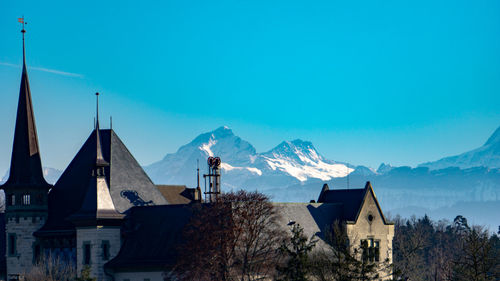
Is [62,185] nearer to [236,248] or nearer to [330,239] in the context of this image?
[236,248]

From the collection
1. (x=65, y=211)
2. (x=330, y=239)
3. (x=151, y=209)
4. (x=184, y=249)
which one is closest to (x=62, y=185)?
(x=65, y=211)

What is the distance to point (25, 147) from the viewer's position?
334 feet

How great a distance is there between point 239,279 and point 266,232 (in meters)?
5.79

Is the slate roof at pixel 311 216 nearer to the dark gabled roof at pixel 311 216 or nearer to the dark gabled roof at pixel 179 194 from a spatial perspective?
the dark gabled roof at pixel 311 216

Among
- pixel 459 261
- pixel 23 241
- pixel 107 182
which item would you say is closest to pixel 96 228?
pixel 107 182

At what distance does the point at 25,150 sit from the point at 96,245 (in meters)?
15.7

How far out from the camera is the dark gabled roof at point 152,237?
91875 millimetres

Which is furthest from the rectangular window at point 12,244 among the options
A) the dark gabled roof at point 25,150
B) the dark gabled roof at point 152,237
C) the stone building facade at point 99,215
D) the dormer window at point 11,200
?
the dark gabled roof at point 152,237

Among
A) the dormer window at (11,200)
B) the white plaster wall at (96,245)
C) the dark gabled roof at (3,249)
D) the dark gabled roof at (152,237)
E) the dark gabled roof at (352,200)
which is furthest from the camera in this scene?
the dark gabled roof at (352,200)

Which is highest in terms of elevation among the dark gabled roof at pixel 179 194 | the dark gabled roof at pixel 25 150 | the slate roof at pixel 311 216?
the dark gabled roof at pixel 25 150

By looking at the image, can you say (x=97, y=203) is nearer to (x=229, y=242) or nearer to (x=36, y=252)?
(x=36, y=252)

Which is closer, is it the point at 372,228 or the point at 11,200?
the point at 11,200

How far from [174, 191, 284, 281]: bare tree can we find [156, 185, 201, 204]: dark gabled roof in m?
46.3

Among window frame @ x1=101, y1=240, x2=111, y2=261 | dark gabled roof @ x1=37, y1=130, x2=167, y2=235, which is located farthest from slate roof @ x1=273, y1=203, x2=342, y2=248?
window frame @ x1=101, y1=240, x2=111, y2=261
